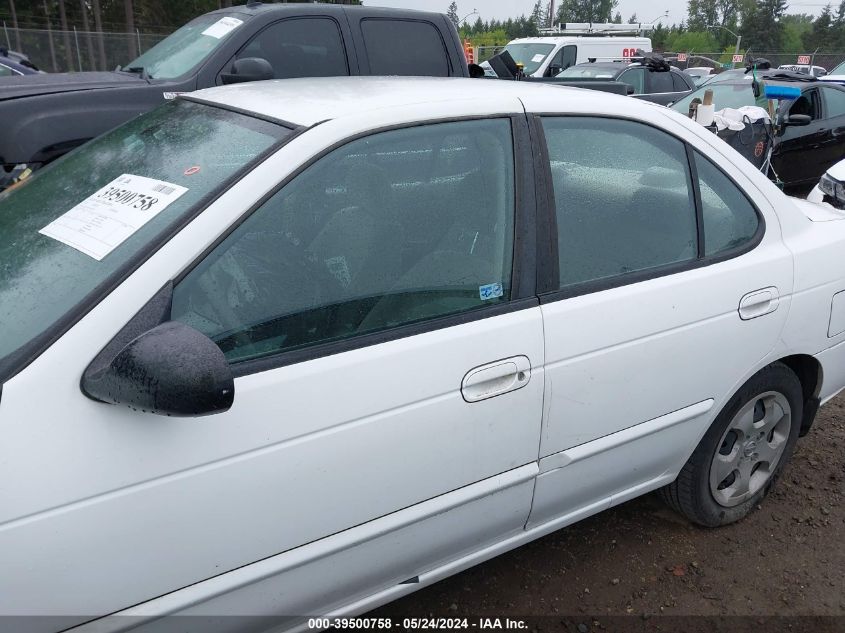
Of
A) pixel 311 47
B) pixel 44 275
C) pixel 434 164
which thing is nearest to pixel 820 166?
pixel 311 47

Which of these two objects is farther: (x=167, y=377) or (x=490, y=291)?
(x=490, y=291)

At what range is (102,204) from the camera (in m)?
1.87

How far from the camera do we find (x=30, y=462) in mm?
1393

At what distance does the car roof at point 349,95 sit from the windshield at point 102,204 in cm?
7

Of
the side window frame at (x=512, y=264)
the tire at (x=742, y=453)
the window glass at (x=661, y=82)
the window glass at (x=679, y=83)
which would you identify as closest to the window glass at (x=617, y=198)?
the side window frame at (x=512, y=264)

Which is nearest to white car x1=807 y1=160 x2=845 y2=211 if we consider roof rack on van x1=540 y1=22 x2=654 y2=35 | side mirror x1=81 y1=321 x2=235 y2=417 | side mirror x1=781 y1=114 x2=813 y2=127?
side mirror x1=781 y1=114 x2=813 y2=127

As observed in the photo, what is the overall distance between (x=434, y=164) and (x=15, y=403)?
1.18 meters

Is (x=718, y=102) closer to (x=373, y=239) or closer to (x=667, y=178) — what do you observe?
(x=667, y=178)

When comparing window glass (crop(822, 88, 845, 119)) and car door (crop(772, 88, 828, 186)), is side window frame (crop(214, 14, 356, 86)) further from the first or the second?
window glass (crop(822, 88, 845, 119))

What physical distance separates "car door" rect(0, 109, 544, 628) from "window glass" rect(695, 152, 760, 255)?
0.77m

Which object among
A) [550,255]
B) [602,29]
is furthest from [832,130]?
[602,29]

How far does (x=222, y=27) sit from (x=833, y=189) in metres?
4.79

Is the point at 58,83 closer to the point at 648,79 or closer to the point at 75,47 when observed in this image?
the point at 648,79

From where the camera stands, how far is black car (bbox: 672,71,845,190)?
26.9 feet
